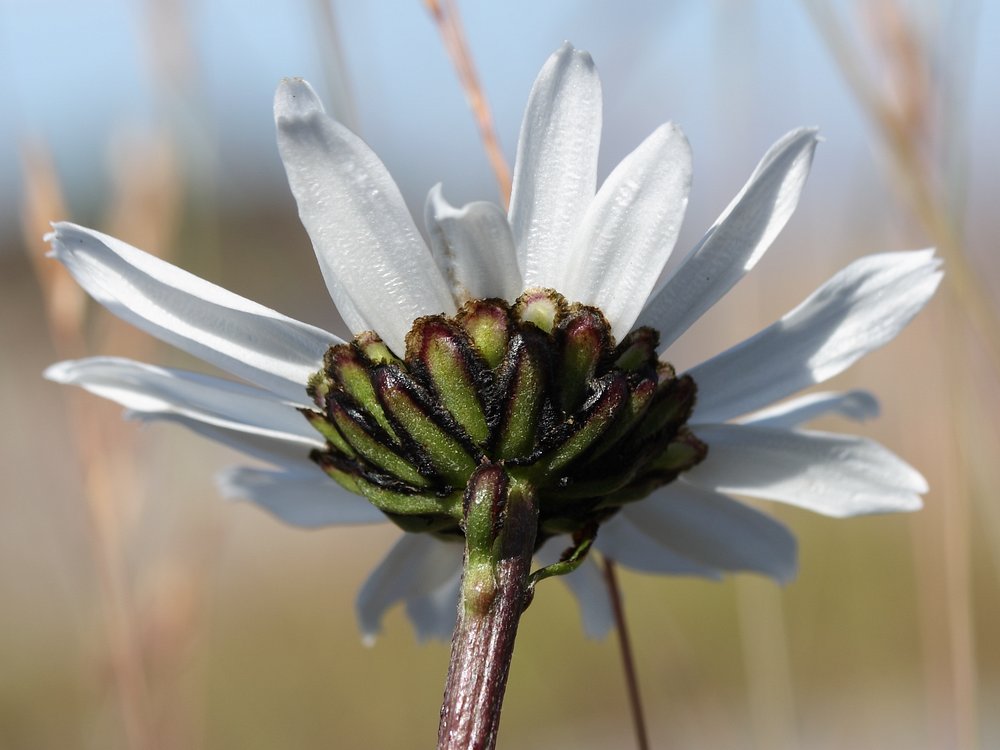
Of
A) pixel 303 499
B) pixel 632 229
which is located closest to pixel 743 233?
pixel 632 229

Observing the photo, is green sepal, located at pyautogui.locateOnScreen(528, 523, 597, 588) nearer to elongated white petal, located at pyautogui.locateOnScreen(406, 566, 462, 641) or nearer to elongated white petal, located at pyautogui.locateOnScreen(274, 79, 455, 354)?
elongated white petal, located at pyautogui.locateOnScreen(274, 79, 455, 354)

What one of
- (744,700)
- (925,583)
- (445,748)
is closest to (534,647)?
(744,700)

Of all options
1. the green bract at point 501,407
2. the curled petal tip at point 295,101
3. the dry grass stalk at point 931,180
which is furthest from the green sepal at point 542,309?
the dry grass stalk at point 931,180

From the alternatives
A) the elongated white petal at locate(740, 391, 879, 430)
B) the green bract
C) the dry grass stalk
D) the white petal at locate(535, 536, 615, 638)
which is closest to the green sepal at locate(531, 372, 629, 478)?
the green bract

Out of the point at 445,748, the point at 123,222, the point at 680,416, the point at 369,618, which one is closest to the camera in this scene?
the point at 445,748

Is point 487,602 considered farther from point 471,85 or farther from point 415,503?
point 471,85

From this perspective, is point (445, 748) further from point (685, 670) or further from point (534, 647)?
point (534, 647)

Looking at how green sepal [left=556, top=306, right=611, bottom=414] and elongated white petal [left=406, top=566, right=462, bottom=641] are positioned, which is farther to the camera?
elongated white petal [left=406, top=566, right=462, bottom=641]
